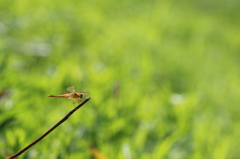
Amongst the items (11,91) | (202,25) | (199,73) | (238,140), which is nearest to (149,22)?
(202,25)

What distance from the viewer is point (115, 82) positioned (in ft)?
5.77

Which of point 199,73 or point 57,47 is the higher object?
point 57,47

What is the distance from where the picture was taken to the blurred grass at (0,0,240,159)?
1.39m

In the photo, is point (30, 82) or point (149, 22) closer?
point (30, 82)

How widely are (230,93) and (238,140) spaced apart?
0.83 meters

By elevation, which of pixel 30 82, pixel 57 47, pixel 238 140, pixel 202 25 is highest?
pixel 30 82

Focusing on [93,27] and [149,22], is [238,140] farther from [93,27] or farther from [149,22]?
[149,22]

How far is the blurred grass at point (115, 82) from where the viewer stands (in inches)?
54.9

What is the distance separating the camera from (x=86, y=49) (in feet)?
8.70

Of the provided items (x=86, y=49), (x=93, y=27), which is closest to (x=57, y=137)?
(x=86, y=49)

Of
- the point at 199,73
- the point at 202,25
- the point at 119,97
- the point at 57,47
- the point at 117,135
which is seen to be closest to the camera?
the point at 117,135

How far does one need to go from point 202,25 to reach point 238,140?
105 inches

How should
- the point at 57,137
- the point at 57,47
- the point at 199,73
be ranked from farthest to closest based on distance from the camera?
the point at 199,73, the point at 57,47, the point at 57,137

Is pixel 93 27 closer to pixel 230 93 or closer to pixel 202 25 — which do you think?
pixel 230 93
